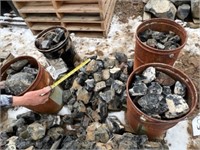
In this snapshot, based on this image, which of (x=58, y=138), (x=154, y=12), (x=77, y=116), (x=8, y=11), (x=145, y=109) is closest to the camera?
(x=145, y=109)

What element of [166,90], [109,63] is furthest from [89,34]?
[166,90]

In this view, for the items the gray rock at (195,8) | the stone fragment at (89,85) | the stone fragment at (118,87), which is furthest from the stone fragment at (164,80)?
the gray rock at (195,8)

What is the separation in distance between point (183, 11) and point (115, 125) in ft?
5.37

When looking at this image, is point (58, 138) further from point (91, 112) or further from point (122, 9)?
point (122, 9)

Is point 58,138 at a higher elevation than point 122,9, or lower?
lower

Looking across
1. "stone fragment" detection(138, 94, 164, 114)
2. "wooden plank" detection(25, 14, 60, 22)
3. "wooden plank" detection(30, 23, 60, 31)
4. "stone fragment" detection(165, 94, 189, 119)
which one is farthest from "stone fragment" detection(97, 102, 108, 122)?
"wooden plank" detection(30, 23, 60, 31)

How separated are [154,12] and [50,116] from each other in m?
1.68

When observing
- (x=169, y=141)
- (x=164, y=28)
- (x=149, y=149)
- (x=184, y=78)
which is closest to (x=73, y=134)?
(x=149, y=149)

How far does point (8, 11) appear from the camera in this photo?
3.29 meters

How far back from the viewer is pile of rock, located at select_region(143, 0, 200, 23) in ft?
8.54

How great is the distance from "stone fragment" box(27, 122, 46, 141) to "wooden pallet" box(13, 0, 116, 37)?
1243 millimetres

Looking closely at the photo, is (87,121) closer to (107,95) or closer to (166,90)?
(107,95)

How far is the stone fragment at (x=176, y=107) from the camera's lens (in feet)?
5.06

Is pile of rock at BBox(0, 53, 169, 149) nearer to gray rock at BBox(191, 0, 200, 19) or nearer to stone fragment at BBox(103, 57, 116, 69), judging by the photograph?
stone fragment at BBox(103, 57, 116, 69)
